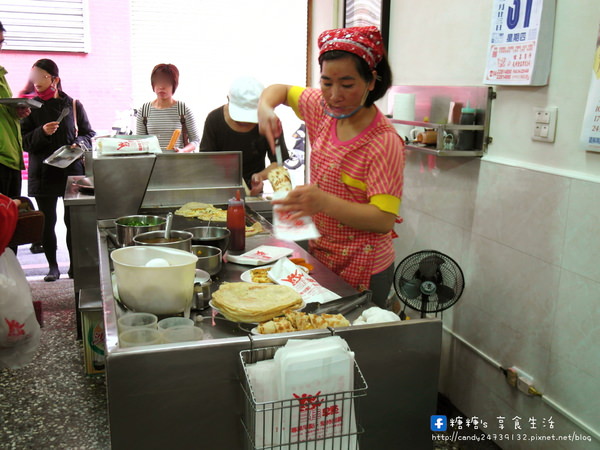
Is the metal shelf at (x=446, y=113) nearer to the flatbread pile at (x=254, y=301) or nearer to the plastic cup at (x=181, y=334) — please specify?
the flatbread pile at (x=254, y=301)

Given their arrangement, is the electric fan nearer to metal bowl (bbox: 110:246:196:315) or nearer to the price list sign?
the price list sign

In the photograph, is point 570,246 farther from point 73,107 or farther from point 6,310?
point 73,107

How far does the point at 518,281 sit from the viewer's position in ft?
8.28

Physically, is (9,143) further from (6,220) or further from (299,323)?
(299,323)

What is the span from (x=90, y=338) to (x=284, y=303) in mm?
1867

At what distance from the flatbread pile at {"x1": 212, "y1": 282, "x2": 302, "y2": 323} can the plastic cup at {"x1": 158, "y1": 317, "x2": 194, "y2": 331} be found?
0.12m

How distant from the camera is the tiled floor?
2.72 metres

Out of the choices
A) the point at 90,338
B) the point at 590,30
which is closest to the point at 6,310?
the point at 90,338

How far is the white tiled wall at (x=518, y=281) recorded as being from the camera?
2.15 meters

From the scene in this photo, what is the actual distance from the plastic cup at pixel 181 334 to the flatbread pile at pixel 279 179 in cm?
76

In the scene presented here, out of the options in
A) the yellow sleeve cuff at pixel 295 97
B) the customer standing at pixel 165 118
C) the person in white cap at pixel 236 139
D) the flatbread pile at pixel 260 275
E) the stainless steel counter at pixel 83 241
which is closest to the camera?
the flatbread pile at pixel 260 275

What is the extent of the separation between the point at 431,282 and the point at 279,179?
3.21 ft

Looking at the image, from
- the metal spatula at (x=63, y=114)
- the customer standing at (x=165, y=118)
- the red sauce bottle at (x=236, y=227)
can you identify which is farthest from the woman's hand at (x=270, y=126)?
the metal spatula at (x=63, y=114)

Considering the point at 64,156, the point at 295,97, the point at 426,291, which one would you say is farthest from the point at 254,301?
the point at 64,156
